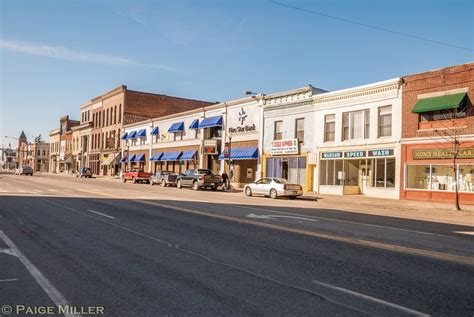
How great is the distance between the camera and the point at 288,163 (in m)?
35.3

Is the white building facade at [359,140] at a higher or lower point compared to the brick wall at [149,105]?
lower

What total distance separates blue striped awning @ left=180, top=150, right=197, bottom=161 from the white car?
17.1 meters

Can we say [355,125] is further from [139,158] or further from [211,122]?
[139,158]

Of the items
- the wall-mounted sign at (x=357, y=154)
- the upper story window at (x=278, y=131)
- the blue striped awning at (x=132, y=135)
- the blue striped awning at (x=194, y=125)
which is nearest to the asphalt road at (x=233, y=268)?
the wall-mounted sign at (x=357, y=154)

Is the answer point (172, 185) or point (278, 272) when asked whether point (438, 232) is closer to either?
point (278, 272)

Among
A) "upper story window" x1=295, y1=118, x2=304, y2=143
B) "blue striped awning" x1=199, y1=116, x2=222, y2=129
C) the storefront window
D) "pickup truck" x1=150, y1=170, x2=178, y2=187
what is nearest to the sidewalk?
the storefront window

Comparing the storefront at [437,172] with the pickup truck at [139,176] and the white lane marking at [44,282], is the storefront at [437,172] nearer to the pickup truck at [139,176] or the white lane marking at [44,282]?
the white lane marking at [44,282]

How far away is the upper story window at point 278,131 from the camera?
36188 millimetres

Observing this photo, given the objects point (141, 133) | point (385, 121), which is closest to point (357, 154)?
point (385, 121)

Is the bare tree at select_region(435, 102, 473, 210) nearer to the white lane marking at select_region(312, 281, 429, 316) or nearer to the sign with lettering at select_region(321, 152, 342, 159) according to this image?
the sign with lettering at select_region(321, 152, 342, 159)

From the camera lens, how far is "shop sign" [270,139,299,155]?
3434 centimetres

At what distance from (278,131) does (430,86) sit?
13.4 meters

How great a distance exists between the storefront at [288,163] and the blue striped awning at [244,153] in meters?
1.17

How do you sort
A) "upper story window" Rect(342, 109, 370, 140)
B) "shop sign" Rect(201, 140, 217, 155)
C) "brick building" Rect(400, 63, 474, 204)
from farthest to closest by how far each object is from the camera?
"shop sign" Rect(201, 140, 217, 155) < "upper story window" Rect(342, 109, 370, 140) < "brick building" Rect(400, 63, 474, 204)
